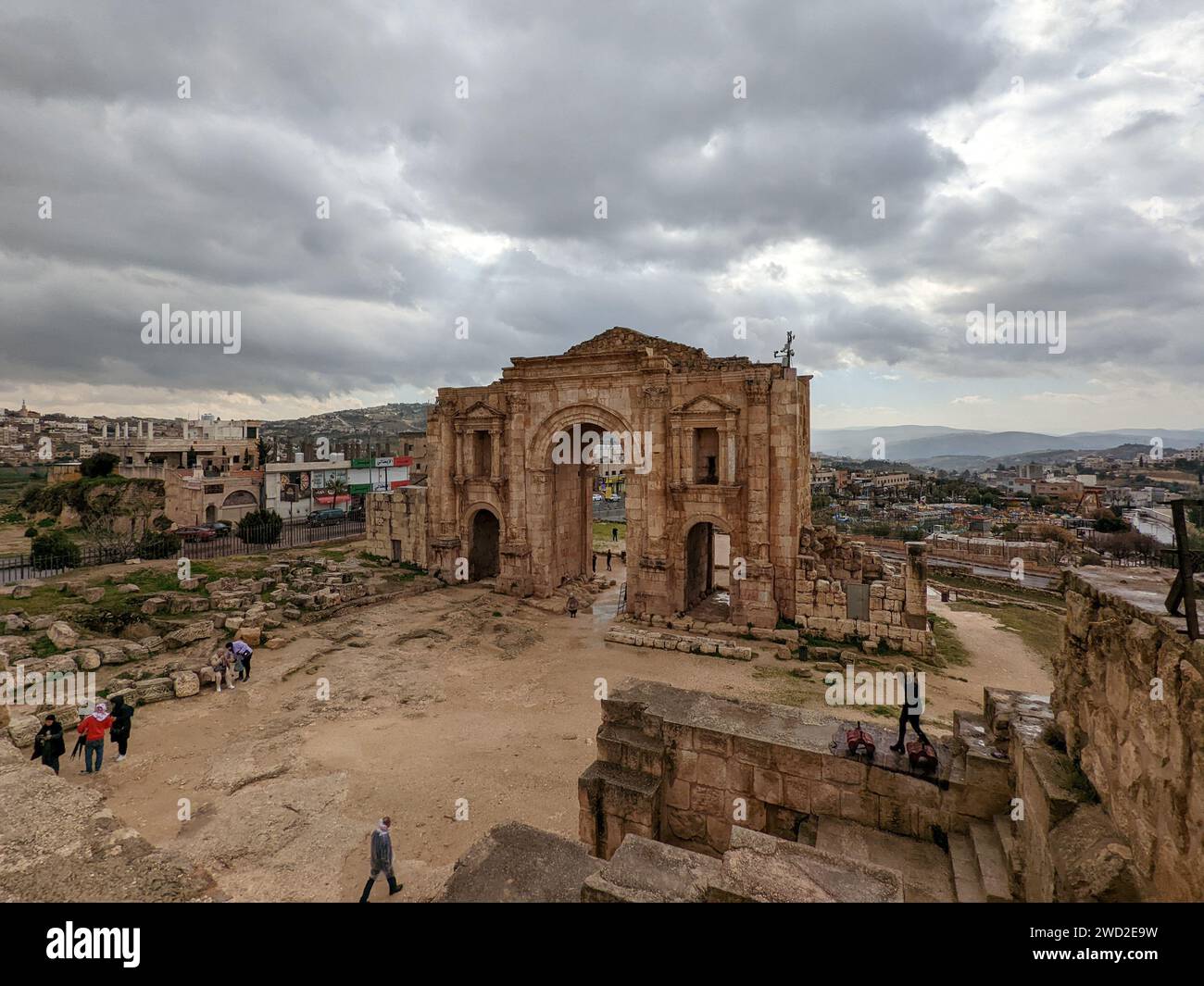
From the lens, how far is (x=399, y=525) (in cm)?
2822

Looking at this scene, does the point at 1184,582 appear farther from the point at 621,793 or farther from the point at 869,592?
the point at 869,592

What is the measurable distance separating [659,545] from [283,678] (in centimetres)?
1285

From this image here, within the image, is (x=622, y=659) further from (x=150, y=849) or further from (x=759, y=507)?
(x=150, y=849)

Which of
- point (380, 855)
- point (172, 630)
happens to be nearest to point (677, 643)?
point (380, 855)

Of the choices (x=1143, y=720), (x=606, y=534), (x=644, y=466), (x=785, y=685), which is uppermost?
(x=644, y=466)

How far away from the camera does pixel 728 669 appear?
1702 cm

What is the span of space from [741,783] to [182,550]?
109ft

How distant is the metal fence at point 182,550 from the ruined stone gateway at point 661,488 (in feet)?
40.6

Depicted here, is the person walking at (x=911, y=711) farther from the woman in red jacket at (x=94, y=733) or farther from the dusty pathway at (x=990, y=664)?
the woman in red jacket at (x=94, y=733)

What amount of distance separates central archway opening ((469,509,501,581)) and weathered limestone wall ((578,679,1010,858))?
64.8ft

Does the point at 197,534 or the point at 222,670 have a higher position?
the point at 197,534

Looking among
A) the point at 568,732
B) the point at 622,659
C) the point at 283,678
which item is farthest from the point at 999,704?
the point at 283,678

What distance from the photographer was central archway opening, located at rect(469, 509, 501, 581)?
26750 mm

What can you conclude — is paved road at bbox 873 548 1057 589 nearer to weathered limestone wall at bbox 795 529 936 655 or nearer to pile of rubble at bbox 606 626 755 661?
weathered limestone wall at bbox 795 529 936 655
